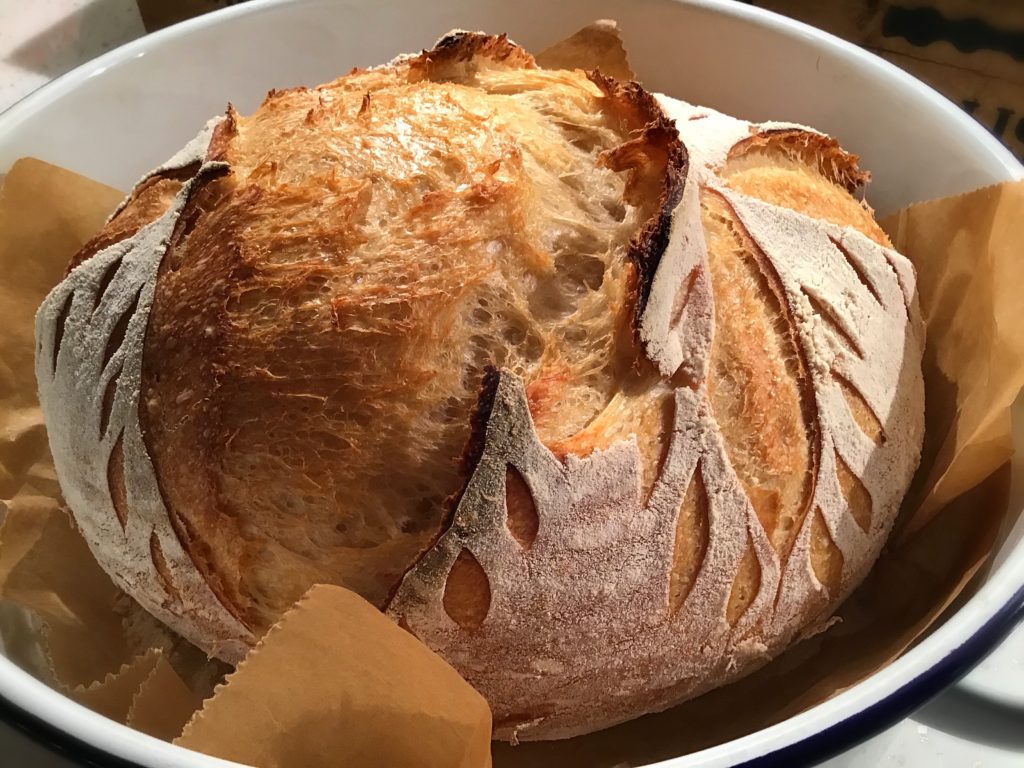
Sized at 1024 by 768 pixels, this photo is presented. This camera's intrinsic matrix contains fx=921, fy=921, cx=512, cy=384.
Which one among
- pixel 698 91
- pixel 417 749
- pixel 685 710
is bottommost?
pixel 685 710

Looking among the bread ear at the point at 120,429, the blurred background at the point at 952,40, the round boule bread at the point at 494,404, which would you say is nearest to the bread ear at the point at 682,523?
the round boule bread at the point at 494,404

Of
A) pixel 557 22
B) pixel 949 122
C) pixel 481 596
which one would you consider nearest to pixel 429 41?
pixel 557 22

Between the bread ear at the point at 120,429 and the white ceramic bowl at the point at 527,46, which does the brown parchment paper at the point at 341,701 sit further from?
the white ceramic bowl at the point at 527,46

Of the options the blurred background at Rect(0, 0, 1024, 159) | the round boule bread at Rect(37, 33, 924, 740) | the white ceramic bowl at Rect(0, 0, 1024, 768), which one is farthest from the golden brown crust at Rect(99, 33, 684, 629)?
the blurred background at Rect(0, 0, 1024, 159)

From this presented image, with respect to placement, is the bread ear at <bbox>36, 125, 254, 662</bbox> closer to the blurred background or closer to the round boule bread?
the round boule bread

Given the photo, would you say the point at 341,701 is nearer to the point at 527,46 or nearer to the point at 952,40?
the point at 527,46

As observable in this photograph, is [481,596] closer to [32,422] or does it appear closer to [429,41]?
[32,422]
